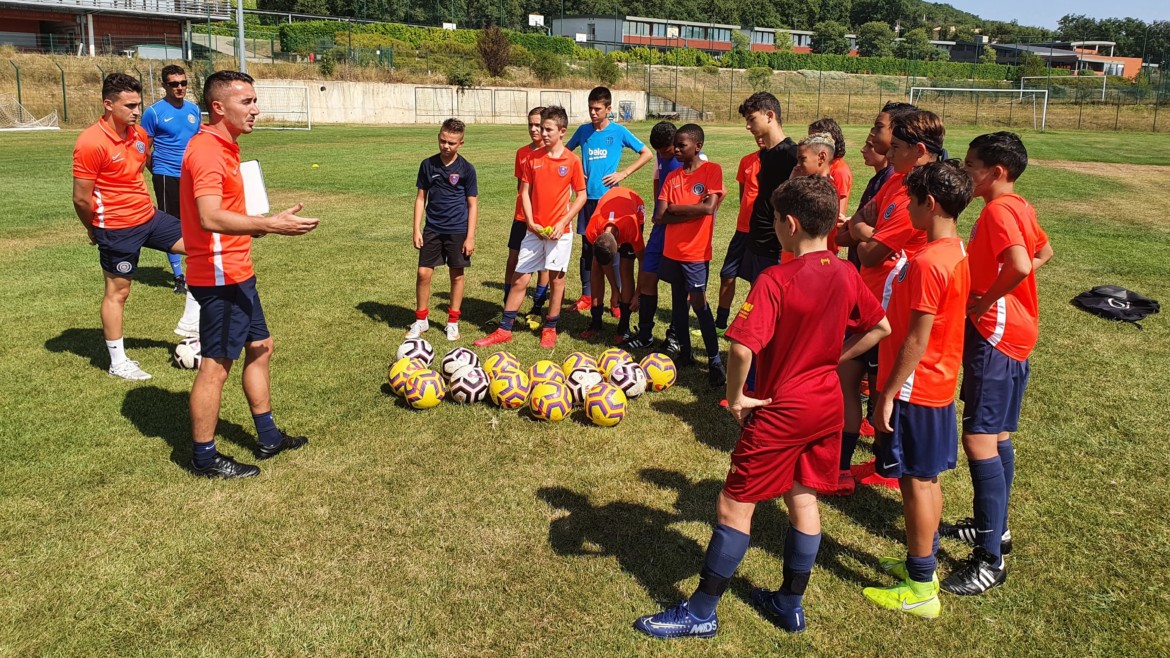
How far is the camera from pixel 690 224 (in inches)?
272

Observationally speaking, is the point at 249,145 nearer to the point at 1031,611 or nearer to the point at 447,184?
the point at 447,184

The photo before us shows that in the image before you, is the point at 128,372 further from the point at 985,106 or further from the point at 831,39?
the point at 831,39

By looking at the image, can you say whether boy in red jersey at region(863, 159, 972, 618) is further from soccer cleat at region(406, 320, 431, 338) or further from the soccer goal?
the soccer goal

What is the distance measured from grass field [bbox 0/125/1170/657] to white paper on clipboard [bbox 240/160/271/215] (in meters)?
1.81

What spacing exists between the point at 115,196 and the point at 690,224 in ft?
17.7

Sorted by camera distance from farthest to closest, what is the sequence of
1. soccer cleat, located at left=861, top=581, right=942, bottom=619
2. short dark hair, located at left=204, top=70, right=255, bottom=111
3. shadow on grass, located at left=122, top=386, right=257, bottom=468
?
shadow on grass, located at left=122, top=386, right=257, bottom=468 < short dark hair, located at left=204, top=70, right=255, bottom=111 < soccer cleat, located at left=861, top=581, right=942, bottom=619

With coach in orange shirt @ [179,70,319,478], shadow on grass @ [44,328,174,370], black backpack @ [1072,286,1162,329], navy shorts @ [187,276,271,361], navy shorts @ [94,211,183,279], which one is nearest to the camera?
coach in orange shirt @ [179,70,319,478]

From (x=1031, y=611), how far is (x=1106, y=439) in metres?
2.80

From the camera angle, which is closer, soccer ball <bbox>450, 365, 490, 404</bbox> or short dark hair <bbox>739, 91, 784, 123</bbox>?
short dark hair <bbox>739, 91, 784, 123</bbox>

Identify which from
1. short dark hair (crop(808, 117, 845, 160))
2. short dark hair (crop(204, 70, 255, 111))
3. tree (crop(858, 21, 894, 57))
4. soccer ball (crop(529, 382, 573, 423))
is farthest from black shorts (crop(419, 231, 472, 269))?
tree (crop(858, 21, 894, 57))

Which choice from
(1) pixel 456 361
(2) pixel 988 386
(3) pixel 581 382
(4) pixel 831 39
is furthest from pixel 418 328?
(4) pixel 831 39

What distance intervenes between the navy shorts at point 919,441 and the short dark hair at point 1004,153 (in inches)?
56.3

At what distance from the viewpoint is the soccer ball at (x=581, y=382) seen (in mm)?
6449

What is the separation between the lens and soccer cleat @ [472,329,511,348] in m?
7.99
